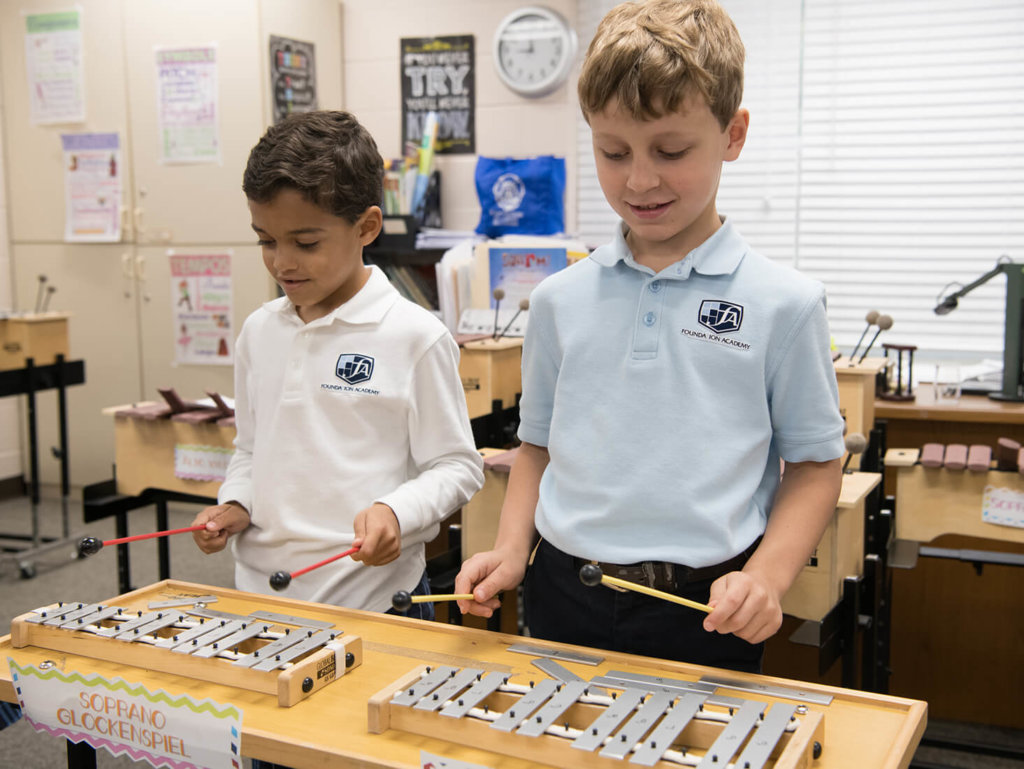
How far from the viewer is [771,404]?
1235 millimetres

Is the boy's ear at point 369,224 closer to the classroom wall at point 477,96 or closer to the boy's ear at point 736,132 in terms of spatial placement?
the boy's ear at point 736,132

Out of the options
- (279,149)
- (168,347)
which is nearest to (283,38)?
(168,347)

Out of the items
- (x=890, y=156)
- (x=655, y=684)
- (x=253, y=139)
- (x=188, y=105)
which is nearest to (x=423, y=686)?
(x=655, y=684)

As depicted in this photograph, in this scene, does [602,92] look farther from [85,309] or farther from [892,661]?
[85,309]

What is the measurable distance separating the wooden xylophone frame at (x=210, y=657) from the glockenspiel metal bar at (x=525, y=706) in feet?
0.80

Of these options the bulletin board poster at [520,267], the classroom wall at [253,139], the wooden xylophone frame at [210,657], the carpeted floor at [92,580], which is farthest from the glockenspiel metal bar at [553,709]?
the classroom wall at [253,139]

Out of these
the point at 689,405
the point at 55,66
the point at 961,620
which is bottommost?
the point at 961,620

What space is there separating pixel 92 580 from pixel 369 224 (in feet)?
9.90

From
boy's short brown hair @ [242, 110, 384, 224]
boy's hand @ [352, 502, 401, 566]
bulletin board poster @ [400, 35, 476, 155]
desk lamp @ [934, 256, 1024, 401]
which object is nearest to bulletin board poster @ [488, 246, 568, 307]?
desk lamp @ [934, 256, 1024, 401]

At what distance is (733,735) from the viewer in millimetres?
962

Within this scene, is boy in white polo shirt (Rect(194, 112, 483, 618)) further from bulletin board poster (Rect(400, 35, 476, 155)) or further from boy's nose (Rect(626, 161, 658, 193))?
bulletin board poster (Rect(400, 35, 476, 155))

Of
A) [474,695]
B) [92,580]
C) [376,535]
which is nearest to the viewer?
[474,695]

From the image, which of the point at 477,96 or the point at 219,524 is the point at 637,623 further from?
the point at 477,96

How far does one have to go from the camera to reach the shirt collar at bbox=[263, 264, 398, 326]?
1.62 m
